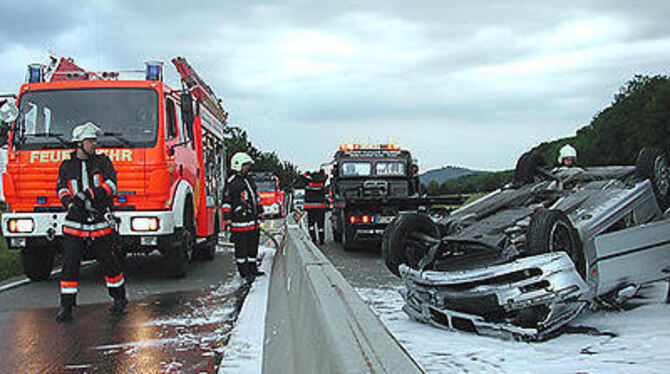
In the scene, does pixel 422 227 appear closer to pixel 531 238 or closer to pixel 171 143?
pixel 531 238

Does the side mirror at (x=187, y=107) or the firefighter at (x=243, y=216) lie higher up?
the side mirror at (x=187, y=107)

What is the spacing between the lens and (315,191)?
1669 cm

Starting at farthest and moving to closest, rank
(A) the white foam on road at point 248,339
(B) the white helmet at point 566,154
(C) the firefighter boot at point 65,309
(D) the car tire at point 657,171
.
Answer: (B) the white helmet at point 566,154
(C) the firefighter boot at point 65,309
(D) the car tire at point 657,171
(A) the white foam on road at point 248,339

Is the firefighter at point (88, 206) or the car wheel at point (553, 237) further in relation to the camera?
the firefighter at point (88, 206)

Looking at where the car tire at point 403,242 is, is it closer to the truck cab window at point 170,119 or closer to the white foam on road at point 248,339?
the white foam on road at point 248,339

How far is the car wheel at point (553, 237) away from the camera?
5.17m

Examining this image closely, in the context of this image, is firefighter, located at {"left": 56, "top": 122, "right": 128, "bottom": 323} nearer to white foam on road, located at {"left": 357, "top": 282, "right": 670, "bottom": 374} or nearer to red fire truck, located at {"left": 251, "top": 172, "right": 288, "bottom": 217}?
white foam on road, located at {"left": 357, "top": 282, "right": 670, "bottom": 374}

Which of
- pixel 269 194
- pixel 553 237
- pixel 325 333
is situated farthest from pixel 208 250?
pixel 269 194

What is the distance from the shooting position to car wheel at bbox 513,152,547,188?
7.59m

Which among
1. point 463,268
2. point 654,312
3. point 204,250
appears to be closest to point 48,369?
point 463,268

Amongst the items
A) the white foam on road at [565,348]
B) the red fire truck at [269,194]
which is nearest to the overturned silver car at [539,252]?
the white foam on road at [565,348]

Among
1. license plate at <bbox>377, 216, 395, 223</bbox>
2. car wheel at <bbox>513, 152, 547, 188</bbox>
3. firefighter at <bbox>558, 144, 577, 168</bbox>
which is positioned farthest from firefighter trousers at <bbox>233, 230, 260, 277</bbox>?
firefighter at <bbox>558, 144, 577, 168</bbox>

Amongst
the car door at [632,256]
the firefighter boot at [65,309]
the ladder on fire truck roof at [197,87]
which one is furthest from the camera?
the ladder on fire truck roof at [197,87]

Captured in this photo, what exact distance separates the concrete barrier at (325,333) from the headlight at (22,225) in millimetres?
4933
